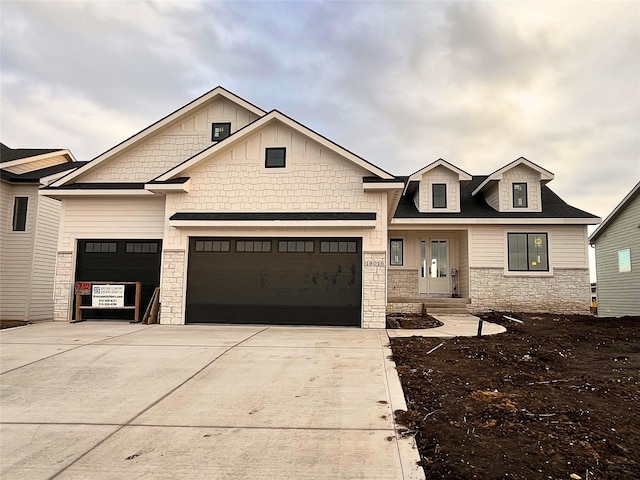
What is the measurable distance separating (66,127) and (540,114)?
866 inches

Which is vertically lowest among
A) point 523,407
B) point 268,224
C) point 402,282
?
point 523,407

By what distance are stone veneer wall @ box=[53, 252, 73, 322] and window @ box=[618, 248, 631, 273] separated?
21491mm

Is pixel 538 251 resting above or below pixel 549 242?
below

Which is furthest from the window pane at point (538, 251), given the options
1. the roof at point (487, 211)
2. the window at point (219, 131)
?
the window at point (219, 131)

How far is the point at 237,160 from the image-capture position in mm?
11875

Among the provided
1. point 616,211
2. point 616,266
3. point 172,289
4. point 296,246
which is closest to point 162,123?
point 172,289

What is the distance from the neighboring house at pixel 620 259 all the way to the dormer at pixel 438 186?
272 inches

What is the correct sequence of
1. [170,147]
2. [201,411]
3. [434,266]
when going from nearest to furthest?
[201,411], [170,147], [434,266]

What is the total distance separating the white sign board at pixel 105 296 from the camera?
12.2m

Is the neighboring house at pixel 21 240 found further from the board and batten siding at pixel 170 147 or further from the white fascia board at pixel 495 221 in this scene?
the white fascia board at pixel 495 221

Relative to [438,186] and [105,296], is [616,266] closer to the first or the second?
[438,186]

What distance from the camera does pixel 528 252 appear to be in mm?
15547

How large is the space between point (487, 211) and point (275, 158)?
30.7ft

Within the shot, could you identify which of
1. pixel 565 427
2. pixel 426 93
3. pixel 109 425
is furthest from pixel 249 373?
pixel 426 93
